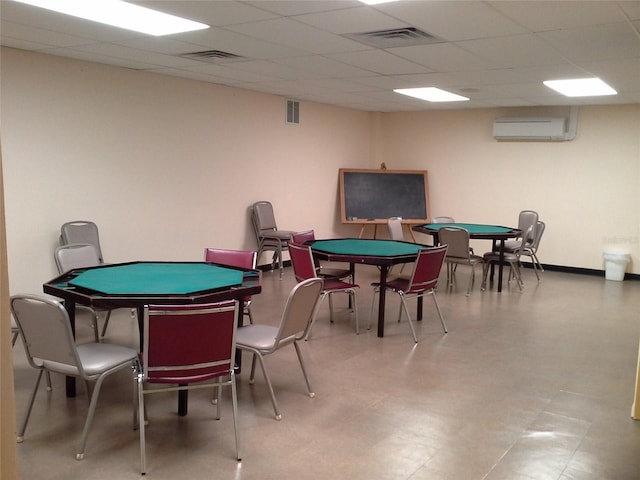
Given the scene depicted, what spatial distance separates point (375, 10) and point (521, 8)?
2.93 feet

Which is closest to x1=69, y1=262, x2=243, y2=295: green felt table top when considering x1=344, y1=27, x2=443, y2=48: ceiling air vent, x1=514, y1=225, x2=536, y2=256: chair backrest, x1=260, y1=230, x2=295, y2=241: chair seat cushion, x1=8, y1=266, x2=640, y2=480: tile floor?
x1=8, y1=266, x2=640, y2=480: tile floor

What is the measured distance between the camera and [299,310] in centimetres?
357

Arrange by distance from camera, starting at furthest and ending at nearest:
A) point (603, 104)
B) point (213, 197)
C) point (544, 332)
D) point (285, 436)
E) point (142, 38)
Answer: point (603, 104)
point (213, 197)
point (544, 332)
point (142, 38)
point (285, 436)

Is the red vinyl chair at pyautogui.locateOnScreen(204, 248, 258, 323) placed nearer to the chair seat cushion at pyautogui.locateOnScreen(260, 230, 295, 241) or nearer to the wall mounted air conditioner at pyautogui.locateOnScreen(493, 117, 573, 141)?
the chair seat cushion at pyautogui.locateOnScreen(260, 230, 295, 241)

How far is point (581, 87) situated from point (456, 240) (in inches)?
90.4

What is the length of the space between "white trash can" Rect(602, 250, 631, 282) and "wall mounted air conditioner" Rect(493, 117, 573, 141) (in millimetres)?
1887

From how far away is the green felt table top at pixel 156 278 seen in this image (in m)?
3.55

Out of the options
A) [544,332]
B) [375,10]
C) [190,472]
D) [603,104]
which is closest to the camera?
[190,472]

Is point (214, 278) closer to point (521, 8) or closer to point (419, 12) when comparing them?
point (419, 12)

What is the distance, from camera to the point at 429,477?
2943 mm

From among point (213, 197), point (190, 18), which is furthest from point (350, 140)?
point (190, 18)

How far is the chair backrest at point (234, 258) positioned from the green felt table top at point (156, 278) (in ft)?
1.12

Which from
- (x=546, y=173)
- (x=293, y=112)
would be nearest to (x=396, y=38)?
(x=293, y=112)

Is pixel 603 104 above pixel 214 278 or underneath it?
above
